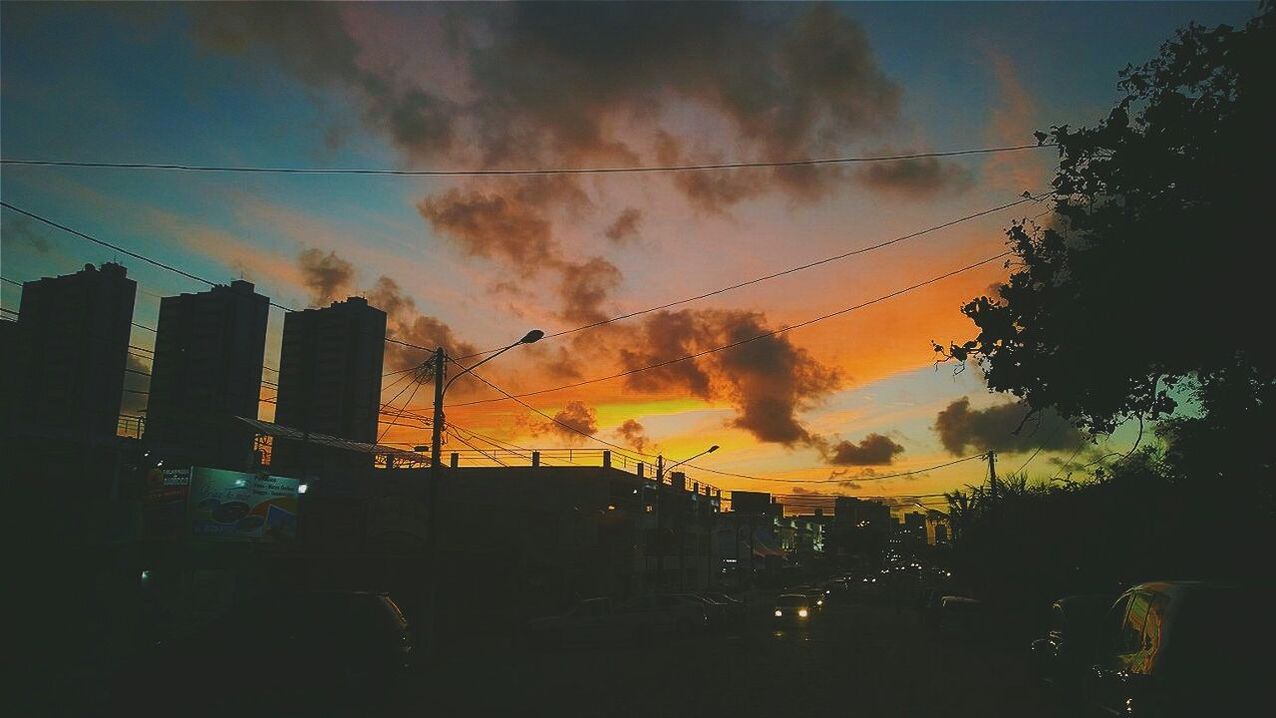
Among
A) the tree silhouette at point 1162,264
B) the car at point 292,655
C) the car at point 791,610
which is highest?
the tree silhouette at point 1162,264

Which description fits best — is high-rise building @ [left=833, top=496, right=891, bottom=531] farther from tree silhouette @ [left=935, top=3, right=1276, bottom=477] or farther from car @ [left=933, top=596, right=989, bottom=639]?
tree silhouette @ [left=935, top=3, right=1276, bottom=477]

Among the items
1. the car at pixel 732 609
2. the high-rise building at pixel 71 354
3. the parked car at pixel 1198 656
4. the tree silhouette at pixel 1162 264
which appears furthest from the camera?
the car at pixel 732 609

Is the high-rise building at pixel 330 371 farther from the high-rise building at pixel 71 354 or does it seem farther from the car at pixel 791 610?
the car at pixel 791 610

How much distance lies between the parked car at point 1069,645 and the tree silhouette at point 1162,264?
3329 millimetres

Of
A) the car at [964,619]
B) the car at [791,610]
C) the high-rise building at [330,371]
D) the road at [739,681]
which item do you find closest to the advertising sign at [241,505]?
the road at [739,681]

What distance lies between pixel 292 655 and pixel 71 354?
2662 cm

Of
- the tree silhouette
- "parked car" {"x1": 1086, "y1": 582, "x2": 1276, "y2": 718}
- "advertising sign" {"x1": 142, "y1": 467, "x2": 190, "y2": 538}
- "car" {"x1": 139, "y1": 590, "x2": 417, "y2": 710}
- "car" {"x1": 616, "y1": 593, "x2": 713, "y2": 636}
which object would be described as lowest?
"car" {"x1": 616, "y1": 593, "x2": 713, "y2": 636}

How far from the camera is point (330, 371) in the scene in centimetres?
4381

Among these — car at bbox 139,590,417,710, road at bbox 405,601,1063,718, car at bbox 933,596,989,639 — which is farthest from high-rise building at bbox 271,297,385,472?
car at bbox 139,590,417,710

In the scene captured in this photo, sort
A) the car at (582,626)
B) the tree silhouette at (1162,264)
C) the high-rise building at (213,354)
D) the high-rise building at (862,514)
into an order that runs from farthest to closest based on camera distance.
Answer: the high-rise building at (862,514)
the high-rise building at (213,354)
the car at (582,626)
the tree silhouette at (1162,264)

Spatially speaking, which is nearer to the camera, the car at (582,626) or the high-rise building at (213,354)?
the car at (582,626)

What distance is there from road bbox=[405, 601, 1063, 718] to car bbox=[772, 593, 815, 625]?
12.1 m

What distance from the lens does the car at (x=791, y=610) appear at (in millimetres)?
42062

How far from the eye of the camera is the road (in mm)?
13453
